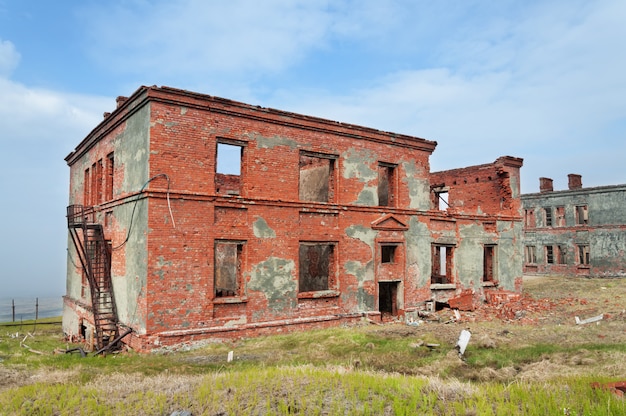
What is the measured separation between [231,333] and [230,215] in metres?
3.51

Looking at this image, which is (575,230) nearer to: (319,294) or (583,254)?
(583,254)

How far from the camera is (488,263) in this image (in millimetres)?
21438

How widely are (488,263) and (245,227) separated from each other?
1316 centimetres

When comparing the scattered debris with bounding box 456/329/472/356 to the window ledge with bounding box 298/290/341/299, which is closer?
the scattered debris with bounding box 456/329/472/356

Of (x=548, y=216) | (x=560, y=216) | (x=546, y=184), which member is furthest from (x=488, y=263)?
(x=546, y=184)

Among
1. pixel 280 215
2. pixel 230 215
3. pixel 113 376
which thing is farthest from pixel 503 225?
pixel 113 376

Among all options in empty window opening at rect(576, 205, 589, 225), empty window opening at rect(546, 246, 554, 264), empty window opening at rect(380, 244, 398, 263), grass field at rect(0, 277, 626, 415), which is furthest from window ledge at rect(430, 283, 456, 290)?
empty window opening at rect(546, 246, 554, 264)

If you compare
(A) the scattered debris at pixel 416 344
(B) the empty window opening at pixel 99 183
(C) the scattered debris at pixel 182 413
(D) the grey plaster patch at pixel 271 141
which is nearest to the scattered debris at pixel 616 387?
(A) the scattered debris at pixel 416 344

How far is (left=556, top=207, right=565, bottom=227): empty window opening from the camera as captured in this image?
35.4 metres

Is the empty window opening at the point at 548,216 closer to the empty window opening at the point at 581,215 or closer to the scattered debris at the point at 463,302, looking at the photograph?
the empty window opening at the point at 581,215

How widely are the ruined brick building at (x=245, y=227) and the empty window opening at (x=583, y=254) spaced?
59.6 ft

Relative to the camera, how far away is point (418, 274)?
59.1 ft

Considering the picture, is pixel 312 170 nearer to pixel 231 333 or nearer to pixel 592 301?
pixel 231 333

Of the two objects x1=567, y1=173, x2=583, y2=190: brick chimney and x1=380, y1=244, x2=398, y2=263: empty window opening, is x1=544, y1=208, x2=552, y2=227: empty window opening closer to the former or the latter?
x1=567, y1=173, x2=583, y2=190: brick chimney
